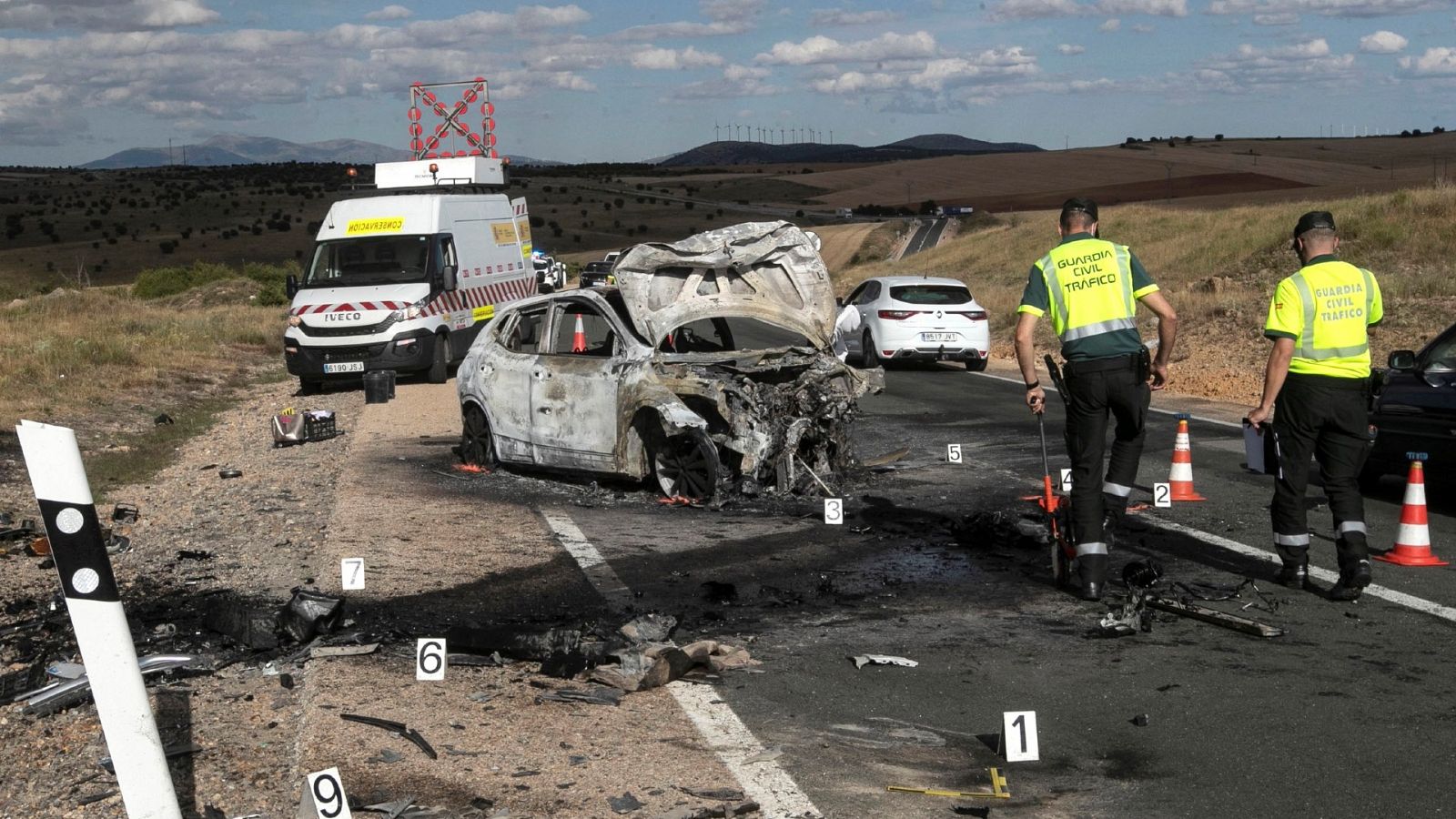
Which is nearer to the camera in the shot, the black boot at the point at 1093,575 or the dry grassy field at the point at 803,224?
the black boot at the point at 1093,575

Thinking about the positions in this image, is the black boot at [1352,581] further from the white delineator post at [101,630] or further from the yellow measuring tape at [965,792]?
the white delineator post at [101,630]

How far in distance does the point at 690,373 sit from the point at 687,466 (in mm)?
677

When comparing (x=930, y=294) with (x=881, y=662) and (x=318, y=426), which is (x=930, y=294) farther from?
(x=881, y=662)

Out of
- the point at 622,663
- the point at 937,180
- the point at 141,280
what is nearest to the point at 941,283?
the point at 622,663

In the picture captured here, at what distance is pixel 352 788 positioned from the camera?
16.8ft

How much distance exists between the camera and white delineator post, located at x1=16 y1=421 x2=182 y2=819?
4223mm

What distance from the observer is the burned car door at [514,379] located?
12.4m

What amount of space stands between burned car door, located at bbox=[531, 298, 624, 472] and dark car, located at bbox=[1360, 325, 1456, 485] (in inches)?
211

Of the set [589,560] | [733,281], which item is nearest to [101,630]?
[589,560]

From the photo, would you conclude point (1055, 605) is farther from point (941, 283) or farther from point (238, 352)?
point (238, 352)

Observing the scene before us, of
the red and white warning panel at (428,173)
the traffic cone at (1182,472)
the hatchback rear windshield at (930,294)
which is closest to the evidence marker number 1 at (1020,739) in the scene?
the traffic cone at (1182,472)

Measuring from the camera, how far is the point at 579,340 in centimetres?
1214

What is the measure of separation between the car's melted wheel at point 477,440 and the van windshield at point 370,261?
31.3 ft

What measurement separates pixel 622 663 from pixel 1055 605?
2514mm
